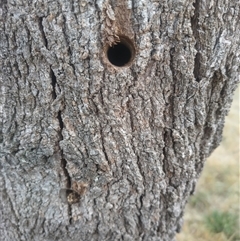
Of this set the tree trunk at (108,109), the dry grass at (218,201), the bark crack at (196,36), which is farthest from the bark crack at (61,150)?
the dry grass at (218,201)

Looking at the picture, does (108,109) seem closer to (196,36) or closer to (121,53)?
(121,53)

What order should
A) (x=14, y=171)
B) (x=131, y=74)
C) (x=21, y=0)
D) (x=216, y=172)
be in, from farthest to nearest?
(x=216, y=172)
(x=14, y=171)
(x=131, y=74)
(x=21, y=0)

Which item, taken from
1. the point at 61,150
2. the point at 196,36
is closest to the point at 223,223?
the point at 61,150

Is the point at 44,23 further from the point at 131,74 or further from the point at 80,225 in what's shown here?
the point at 80,225

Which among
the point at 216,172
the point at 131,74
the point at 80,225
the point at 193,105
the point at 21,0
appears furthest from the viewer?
the point at 216,172

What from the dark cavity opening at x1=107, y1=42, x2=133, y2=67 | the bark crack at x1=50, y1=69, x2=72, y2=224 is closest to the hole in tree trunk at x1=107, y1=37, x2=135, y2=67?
the dark cavity opening at x1=107, y1=42, x2=133, y2=67

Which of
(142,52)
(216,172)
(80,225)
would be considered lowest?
(80,225)

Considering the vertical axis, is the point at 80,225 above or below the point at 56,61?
below

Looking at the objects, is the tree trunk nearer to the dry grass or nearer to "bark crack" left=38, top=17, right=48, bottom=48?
"bark crack" left=38, top=17, right=48, bottom=48

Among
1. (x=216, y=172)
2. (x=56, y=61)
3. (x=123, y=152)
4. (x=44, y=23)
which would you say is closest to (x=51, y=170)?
(x=123, y=152)
